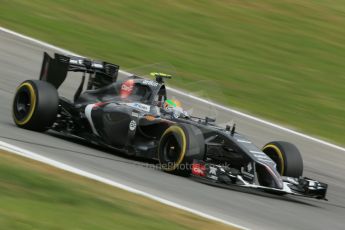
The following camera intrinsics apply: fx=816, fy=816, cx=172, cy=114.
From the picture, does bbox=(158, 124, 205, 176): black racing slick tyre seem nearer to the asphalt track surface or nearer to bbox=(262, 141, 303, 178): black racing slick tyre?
the asphalt track surface

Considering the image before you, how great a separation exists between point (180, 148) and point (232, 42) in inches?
446

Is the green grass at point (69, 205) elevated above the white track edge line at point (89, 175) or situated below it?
below

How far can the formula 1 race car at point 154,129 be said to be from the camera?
10.3 metres

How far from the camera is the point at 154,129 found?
11203 mm

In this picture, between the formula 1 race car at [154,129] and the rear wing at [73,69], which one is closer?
the formula 1 race car at [154,129]

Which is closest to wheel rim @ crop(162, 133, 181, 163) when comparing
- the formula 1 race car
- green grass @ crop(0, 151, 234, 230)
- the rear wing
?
the formula 1 race car

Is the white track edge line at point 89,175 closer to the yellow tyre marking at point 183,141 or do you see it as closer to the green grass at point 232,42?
the yellow tyre marking at point 183,141

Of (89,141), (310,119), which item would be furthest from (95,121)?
(310,119)

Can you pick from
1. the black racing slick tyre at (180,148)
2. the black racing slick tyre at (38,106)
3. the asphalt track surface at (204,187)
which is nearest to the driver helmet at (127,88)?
the asphalt track surface at (204,187)

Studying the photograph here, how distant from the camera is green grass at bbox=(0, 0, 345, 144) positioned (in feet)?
58.6

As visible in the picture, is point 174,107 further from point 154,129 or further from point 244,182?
point 244,182

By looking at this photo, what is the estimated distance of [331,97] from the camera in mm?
18781

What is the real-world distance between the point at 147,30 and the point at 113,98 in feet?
29.9

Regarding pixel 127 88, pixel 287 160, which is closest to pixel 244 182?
pixel 287 160
